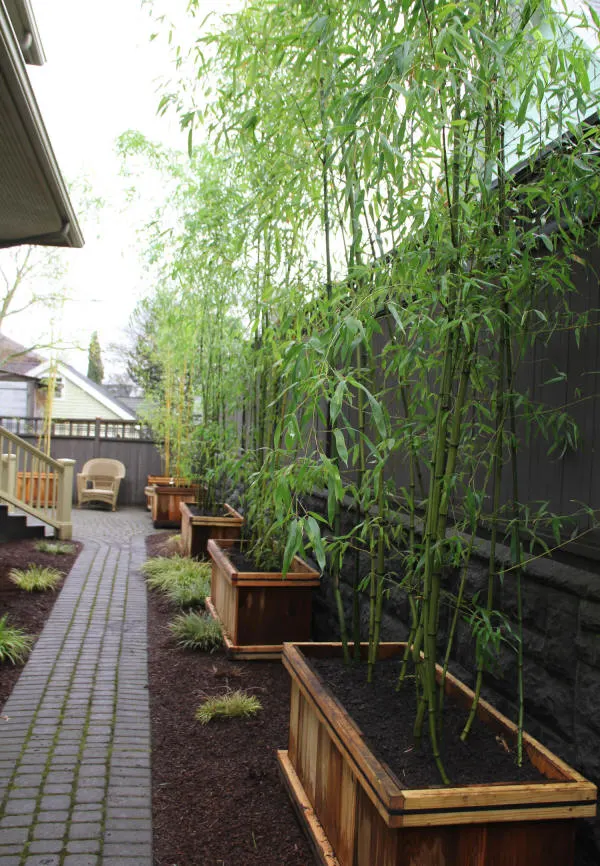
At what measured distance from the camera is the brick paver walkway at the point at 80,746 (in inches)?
84.8

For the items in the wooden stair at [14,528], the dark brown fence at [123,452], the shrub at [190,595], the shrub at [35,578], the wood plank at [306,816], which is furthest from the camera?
the dark brown fence at [123,452]

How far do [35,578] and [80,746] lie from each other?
122 inches

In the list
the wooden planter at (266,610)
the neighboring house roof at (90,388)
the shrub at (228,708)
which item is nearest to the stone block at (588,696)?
the shrub at (228,708)

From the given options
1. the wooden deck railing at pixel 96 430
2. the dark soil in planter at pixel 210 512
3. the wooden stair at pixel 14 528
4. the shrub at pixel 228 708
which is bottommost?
the shrub at pixel 228 708

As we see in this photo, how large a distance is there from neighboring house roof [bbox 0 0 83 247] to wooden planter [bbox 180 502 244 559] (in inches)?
100

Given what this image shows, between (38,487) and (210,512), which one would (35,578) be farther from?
(38,487)

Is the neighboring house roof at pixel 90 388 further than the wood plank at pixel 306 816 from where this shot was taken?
Yes

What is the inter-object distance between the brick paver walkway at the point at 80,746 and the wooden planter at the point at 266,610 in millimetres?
562

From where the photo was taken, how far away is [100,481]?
12539 mm

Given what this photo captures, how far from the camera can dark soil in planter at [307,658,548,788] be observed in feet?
5.59

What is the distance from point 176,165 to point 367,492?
6.49 metres

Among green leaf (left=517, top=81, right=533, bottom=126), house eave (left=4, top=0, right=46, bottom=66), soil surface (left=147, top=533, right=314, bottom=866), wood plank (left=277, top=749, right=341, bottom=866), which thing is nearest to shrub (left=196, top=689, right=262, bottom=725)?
soil surface (left=147, top=533, right=314, bottom=866)

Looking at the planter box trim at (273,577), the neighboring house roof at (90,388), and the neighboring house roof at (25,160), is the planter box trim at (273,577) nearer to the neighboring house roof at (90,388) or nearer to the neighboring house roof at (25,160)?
the neighboring house roof at (25,160)

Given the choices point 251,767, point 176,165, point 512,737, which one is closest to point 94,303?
point 176,165
